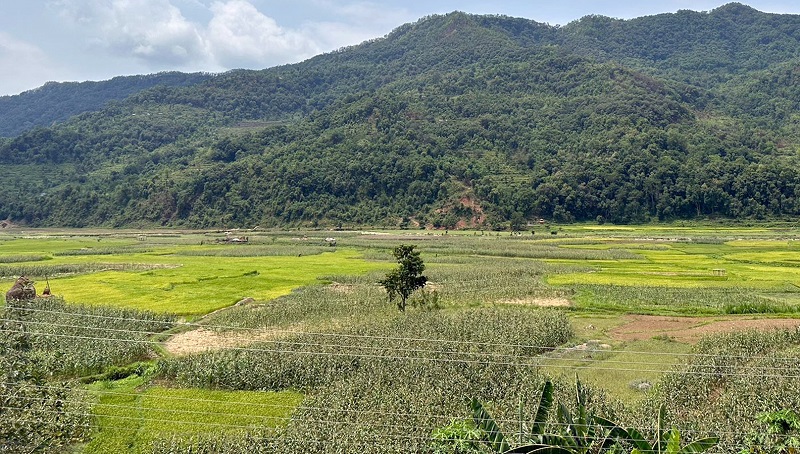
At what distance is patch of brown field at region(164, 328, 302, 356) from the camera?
78.1 ft

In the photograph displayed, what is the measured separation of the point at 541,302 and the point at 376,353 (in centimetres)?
1620

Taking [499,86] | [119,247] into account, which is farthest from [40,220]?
[499,86]

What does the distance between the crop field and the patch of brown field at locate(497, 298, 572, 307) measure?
32 centimetres

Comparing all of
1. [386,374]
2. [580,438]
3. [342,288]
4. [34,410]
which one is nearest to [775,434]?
[580,438]

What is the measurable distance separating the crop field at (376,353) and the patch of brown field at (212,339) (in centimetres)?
15

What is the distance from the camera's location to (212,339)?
2544 centimetres

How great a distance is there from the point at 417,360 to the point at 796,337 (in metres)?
16.6

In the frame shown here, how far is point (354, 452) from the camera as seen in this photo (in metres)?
12.8

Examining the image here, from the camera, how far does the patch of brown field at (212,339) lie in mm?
23812

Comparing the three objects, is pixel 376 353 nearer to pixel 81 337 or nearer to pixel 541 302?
pixel 81 337

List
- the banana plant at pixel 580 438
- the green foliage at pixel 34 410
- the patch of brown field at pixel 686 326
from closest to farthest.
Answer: the banana plant at pixel 580 438 < the green foliage at pixel 34 410 < the patch of brown field at pixel 686 326

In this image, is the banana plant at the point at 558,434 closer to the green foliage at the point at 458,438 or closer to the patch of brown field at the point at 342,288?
the green foliage at the point at 458,438

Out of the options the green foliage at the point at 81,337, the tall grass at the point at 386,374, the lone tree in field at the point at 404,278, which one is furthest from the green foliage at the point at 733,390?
the green foliage at the point at 81,337

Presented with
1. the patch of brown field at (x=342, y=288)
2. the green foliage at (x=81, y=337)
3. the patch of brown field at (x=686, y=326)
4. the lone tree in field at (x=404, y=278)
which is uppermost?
the lone tree in field at (x=404, y=278)
